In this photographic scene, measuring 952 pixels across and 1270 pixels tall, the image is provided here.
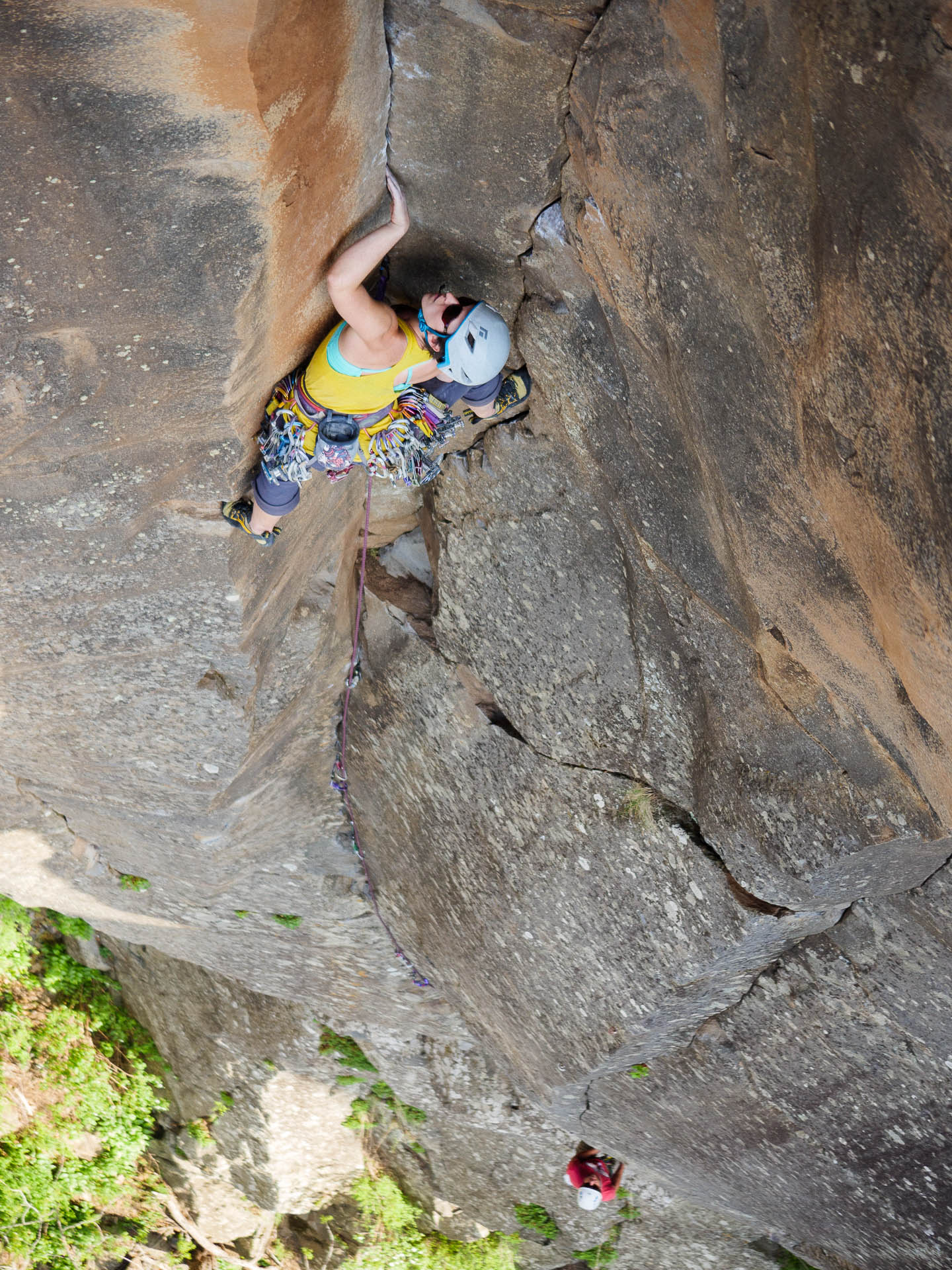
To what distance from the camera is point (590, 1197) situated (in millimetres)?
4867

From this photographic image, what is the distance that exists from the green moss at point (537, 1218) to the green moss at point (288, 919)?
209cm

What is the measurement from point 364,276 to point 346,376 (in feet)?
0.89

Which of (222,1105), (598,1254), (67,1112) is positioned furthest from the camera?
(67,1112)

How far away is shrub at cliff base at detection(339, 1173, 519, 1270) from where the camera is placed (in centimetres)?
570

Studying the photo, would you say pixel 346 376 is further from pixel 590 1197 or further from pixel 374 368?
pixel 590 1197

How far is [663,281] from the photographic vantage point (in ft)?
7.18

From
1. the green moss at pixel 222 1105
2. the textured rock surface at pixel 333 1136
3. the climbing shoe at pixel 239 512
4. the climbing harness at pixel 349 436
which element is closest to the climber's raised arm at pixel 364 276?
the climbing harness at pixel 349 436

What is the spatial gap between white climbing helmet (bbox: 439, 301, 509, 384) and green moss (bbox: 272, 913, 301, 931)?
2995mm

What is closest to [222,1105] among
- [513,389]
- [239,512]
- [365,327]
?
[239,512]

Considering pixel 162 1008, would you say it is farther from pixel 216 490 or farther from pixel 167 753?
pixel 216 490

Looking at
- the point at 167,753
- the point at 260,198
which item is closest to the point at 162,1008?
the point at 167,753

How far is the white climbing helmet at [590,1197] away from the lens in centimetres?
486

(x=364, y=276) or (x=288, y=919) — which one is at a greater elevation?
(x=364, y=276)

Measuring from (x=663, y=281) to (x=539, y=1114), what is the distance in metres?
4.16
